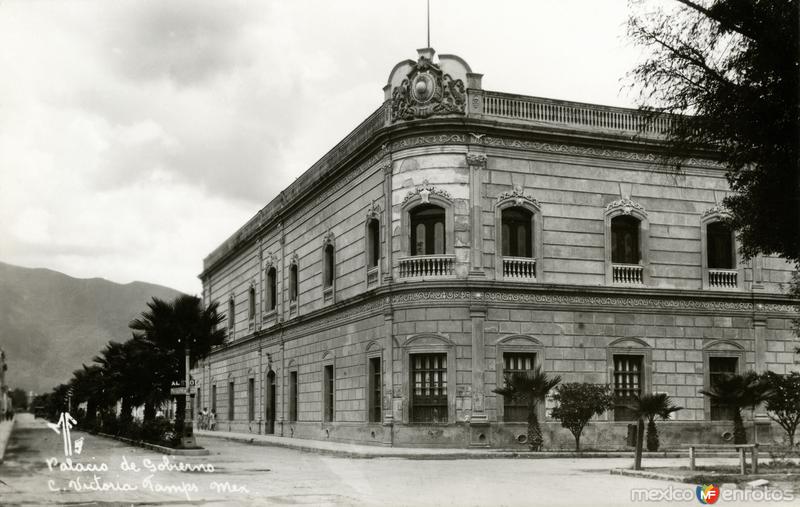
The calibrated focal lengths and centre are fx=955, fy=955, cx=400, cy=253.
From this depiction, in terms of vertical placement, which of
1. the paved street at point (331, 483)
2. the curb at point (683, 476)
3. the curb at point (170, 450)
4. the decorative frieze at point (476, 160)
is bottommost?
the curb at point (170, 450)

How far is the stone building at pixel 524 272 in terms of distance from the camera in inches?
1093

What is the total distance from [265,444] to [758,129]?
24.1 meters

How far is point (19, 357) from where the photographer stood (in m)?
188

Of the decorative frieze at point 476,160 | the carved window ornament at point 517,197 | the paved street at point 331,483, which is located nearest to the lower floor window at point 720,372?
the carved window ornament at point 517,197

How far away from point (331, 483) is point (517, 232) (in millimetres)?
13890

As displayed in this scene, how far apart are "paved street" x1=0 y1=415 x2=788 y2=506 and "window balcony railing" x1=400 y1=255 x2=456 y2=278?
6176 millimetres

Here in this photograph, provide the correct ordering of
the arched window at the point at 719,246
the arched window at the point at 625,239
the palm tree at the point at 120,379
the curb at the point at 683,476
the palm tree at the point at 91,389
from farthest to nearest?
the palm tree at the point at 91,389 < the palm tree at the point at 120,379 < the arched window at the point at 719,246 < the arched window at the point at 625,239 < the curb at the point at 683,476

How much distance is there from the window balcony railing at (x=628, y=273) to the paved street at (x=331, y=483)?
7.73m

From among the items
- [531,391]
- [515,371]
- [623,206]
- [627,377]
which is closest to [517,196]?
[623,206]

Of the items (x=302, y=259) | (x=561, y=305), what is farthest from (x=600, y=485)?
(x=302, y=259)

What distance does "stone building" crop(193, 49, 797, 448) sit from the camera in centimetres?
2775

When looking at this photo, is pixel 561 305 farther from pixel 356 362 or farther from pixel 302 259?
pixel 302 259

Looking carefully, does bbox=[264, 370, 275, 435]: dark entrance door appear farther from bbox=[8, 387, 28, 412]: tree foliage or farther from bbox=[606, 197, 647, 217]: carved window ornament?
bbox=[8, 387, 28, 412]: tree foliage

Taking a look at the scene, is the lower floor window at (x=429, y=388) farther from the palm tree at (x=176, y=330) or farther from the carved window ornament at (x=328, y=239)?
the carved window ornament at (x=328, y=239)
